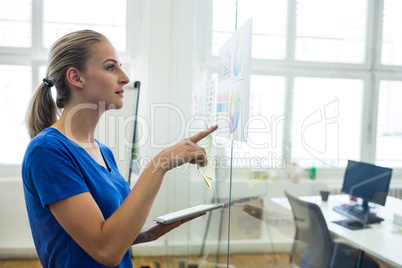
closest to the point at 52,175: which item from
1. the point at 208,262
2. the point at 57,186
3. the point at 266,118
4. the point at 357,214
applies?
the point at 57,186

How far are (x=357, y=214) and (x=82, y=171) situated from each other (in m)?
0.62

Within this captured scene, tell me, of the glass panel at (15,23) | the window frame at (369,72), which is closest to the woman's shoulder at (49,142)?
the window frame at (369,72)

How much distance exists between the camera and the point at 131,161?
262cm

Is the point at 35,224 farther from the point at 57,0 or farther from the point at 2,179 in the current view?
the point at 57,0

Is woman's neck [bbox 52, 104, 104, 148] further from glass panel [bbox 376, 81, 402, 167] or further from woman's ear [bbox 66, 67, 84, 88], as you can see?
glass panel [bbox 376, 81, 402, 167]

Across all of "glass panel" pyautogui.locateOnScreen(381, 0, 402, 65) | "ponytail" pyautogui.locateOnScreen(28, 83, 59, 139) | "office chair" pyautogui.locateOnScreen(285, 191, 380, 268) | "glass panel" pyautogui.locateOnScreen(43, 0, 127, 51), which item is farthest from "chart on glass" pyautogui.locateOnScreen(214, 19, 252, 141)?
"glass panel" pyautogui.locateOnScreen(43, 0, 127, 51)

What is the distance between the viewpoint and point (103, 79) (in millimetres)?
982

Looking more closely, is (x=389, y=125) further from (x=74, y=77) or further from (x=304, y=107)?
(x=74, y=77)

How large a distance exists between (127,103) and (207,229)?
1.31 meters

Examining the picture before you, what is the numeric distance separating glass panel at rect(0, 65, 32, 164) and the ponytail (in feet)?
7.74

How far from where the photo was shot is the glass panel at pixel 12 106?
10.5 feet

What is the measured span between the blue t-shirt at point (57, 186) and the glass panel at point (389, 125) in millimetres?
606

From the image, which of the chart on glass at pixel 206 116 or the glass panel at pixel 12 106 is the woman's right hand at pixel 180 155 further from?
the glass panel at pixel 12 106

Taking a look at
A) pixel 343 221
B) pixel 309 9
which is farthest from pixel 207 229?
pixel 309 9
